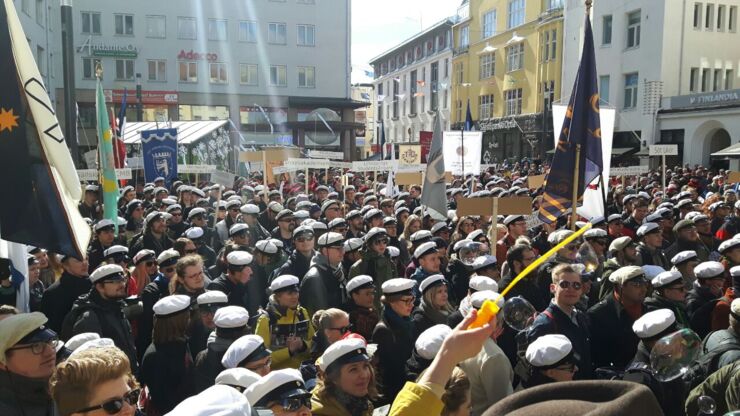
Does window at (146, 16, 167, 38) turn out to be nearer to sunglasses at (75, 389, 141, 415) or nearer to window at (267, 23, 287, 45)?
window at (267, 23, 287, 45)

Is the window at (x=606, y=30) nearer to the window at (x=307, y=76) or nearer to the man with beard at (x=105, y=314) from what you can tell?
the window at (x=307, y=76)

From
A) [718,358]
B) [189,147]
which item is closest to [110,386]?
[718,358]

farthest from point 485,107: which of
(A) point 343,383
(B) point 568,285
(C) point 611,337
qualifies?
(A) point 343,383

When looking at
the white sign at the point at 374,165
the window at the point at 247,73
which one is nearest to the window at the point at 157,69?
the window at the point at 247,73

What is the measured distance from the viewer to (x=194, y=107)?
47.6 m

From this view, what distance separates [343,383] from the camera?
11.5 ft

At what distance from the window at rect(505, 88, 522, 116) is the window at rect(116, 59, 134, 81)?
2747 centimetres

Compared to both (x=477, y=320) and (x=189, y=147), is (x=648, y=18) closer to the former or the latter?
(x=189, y=147)

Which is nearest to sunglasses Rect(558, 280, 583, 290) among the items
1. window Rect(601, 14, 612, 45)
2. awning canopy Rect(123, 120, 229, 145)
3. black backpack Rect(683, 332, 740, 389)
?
black backpack Rect(683, 332, 740, 389)

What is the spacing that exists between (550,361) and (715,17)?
34.4 m

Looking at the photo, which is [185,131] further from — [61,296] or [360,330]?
[360,330]

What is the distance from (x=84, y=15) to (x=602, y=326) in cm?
4860

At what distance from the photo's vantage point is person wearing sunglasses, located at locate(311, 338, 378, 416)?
11.4 feet

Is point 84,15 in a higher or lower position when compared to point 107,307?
higher
